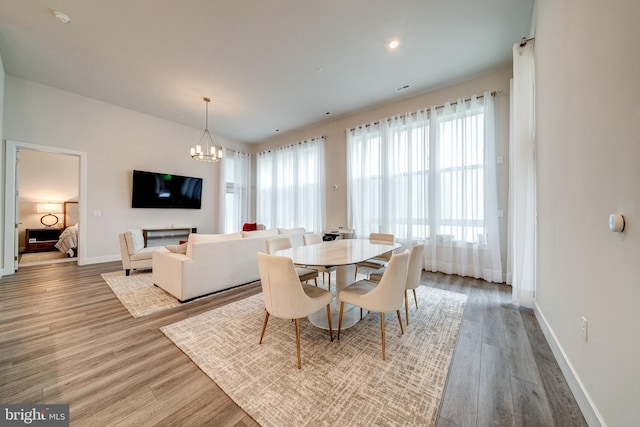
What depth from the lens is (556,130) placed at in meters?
1.87

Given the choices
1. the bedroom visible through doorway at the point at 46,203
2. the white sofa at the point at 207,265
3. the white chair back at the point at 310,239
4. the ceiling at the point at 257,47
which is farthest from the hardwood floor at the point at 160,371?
the bedroom visible through doorway at the point at 46,203

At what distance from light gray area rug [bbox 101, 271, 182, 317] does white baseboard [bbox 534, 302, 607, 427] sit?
3.58 metres

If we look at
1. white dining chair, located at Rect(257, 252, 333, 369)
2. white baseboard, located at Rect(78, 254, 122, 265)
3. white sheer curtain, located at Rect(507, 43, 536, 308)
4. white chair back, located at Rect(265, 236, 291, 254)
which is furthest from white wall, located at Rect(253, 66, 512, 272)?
white baseboard, located at Rect(78, 254, 122, 265)

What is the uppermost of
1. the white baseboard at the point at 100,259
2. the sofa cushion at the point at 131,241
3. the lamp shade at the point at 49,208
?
the lamp shade at the point at 49,208

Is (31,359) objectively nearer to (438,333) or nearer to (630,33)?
(438,333)

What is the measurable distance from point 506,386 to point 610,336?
0.70 metres

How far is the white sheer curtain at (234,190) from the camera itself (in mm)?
6887

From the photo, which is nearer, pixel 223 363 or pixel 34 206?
pixel 223 363

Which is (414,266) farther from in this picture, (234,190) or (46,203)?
(46,203)

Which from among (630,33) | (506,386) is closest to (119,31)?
(630,33)

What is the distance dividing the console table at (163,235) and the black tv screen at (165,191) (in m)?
0.61

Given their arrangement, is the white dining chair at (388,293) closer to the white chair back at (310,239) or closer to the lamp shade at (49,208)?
the white chair back at (310,239)

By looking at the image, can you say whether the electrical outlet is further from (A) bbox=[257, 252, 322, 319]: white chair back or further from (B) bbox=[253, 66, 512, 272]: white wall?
(B) bbox=[253, 66, 512, 272]: white wall

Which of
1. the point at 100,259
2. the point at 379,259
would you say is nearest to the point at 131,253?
the point at 100,259
